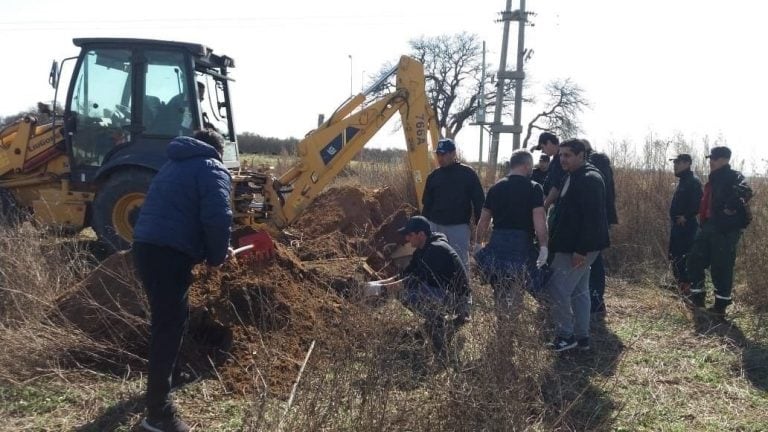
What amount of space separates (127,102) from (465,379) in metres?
6.23

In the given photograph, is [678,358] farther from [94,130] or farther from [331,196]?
[94,130]

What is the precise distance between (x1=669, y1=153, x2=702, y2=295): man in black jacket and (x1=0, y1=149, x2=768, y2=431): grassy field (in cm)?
57

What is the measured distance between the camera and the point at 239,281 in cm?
512

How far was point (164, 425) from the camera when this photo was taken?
12.3 feet

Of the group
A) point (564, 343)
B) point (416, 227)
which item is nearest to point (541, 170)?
point (564, 343)

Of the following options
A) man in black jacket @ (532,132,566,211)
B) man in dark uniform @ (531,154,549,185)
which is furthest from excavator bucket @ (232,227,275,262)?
man in dark uniform @ (531,154,549,185)

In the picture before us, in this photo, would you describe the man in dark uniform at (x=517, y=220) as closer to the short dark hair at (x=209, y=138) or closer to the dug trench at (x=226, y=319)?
the dug trench at (x=226, y=319)

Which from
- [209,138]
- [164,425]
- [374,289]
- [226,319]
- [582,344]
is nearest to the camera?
[164,425]

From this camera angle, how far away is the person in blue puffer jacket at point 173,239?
148 inches

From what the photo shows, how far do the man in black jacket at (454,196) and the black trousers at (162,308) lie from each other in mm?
2966

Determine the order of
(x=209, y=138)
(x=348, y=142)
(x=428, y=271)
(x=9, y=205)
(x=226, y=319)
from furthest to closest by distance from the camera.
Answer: (x=348, y=142), (x=9, y=205), (x=428, y=271), (x=226, y=319), (x=209, y=138)

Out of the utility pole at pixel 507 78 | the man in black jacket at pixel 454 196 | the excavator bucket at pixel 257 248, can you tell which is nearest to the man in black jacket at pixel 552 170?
the man in black jacket at pixel 454 196

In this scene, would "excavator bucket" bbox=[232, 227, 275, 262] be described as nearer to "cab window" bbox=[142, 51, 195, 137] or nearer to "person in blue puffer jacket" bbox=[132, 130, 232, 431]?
"person in blue puffer jacket" bbox=[132, 130, 232, 431]

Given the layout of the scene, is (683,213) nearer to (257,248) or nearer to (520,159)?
(520,159)
